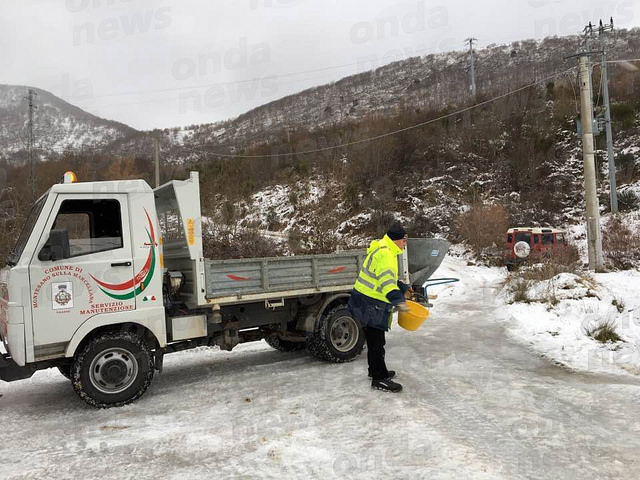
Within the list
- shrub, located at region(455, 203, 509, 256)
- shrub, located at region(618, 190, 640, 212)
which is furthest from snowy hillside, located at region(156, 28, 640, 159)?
shrub, located at region(455, 203, 509, 256)

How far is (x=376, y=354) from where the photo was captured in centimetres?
539

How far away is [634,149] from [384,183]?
1409 centimetres

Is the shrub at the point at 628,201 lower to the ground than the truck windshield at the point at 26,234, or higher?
higher

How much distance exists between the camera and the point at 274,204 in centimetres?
3209

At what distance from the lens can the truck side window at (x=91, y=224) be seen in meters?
4.86

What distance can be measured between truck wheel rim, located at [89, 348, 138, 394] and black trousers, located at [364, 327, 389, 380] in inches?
103

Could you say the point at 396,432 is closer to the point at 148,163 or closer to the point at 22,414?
the point at 22,414

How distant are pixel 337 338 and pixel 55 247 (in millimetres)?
3715

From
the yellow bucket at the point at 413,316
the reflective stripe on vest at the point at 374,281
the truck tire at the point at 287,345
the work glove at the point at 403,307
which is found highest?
the reflective stripe on vest at the point at 374,281

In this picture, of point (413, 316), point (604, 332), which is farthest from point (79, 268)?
point (604, 332)

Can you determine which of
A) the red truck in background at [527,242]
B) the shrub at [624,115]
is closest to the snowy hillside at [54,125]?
the shrub at [624,115]

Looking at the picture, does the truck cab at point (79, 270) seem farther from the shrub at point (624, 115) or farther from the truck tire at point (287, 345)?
the shrub at point (624, 115)

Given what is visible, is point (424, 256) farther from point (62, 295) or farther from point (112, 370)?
point (62, 295)

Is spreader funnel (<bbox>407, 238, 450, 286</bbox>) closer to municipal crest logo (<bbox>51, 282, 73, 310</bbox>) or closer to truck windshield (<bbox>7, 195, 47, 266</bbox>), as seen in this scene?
municipal crest logo (<bbox>51, 282, 73, 310</bbox>)
